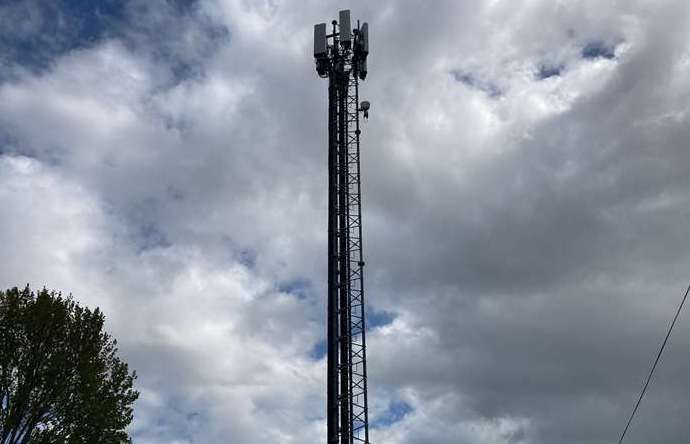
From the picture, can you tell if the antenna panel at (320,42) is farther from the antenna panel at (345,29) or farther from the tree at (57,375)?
the tree at (57,375)

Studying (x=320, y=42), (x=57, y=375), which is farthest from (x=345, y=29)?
(x=57, y=375)

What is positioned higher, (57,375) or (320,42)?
(320,42)

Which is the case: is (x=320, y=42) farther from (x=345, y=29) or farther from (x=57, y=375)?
(x=57, y=375)

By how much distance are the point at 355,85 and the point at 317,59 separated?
418 centimetres

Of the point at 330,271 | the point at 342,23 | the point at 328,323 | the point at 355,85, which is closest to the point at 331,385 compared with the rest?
the point at 328,323

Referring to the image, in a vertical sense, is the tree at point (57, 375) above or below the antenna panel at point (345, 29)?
below

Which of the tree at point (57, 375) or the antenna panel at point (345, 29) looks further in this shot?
the antenna panel at point (345, 29)

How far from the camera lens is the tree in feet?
112

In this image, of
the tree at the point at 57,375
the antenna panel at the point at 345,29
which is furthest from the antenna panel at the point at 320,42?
the tree at the point at 57,375

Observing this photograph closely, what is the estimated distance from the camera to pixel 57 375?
35688mm

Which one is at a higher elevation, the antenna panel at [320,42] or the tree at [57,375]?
the antenna panel at [320,42]

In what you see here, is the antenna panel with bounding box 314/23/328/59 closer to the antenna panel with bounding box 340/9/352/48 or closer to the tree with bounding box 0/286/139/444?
the antenna panel with bounding box 340/9/352/48

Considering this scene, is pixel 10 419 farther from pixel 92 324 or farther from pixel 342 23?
pixel 342 23

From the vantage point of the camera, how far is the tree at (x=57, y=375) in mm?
34281
